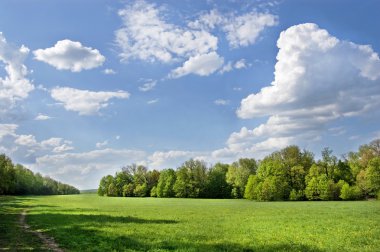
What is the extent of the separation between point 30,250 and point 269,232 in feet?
67.9

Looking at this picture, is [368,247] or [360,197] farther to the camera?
[360,197]

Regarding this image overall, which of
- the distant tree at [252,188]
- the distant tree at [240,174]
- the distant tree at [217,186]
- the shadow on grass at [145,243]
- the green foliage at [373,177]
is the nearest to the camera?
the shadow on grass at [145,243]

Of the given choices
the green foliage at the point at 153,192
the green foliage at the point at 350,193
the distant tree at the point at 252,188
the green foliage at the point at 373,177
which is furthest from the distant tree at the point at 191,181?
the green foliage at the point at 373,177

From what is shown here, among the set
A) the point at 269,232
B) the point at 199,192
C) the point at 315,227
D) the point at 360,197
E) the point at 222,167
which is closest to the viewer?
the point at 269,232

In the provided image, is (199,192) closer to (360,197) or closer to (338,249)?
(360,197)

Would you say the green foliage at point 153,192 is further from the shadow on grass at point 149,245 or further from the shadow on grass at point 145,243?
the shadow on grass at point 149,245

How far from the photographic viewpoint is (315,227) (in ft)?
127

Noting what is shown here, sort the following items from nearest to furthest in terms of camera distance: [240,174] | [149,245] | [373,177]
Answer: [149,245] < [373,177] < [240,174]

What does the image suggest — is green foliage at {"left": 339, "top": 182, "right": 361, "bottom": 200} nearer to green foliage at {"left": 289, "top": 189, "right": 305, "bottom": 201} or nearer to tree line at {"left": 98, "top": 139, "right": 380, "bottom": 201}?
tree line at {"left": 98, "top": 139, "right": 380, "bottom": 201}

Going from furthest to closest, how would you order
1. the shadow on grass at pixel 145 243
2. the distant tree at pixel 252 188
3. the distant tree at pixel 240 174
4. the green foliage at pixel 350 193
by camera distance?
the distant tree at pixel 240 174 < the distant tree at pixel 252 188 < the green foliage at pixel 350 193 < the shadow on grass at pixel 145 243

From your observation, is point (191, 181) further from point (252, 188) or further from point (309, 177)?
point (309, 177)

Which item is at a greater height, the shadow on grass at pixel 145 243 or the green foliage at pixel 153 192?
the green foliage at pixel 153 192

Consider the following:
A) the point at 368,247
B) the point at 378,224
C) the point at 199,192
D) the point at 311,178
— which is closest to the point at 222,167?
the point at 199,192

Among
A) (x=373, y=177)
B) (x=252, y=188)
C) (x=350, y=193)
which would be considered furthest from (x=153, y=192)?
(x=373, y=177)
